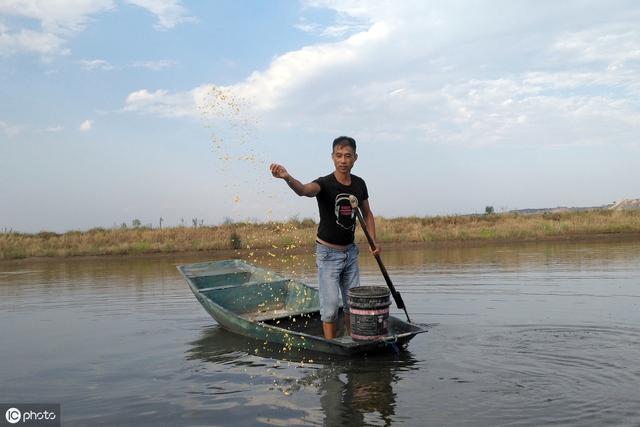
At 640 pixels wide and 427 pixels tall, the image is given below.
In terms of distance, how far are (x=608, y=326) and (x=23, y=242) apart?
23548 mm

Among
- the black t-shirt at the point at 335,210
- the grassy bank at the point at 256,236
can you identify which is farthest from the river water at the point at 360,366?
the grassy bank at the point at 256,236

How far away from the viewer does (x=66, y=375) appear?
5.45 metres

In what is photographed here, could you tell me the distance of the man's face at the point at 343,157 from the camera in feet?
18.1

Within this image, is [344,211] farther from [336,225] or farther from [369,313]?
[369,313]

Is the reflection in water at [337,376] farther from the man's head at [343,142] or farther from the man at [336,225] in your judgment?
the man's head at [343,142]

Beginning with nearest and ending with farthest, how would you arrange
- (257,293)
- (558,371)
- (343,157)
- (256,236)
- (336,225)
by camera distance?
(558,371) → (343,157) → (336,225) → (257,293) → (256,236)

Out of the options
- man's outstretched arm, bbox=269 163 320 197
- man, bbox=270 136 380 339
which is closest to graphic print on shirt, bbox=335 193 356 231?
man, bbox=270 136 380 339

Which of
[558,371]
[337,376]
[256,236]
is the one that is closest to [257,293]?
[337,376]

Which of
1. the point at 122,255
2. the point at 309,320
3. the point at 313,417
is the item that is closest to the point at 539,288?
the point at 309,320

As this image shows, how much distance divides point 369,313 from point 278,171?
1.59 meters

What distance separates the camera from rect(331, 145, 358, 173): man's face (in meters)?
5.53

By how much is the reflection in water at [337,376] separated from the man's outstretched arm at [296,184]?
1687 millimetres

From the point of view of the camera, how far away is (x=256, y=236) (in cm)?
2302

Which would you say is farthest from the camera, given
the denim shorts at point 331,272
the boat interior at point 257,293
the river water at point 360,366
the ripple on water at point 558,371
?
the boat interior at point 257,293
